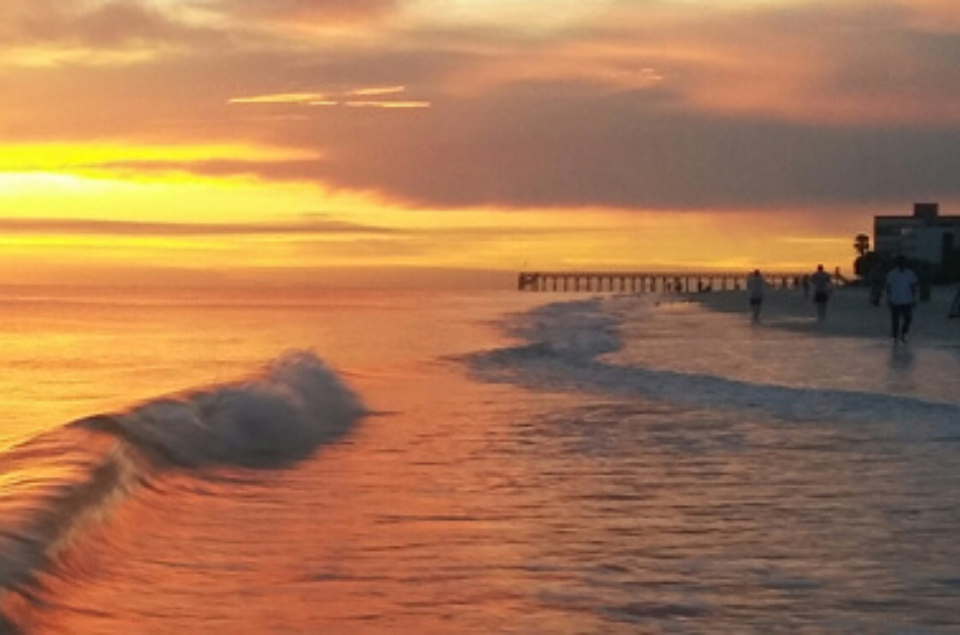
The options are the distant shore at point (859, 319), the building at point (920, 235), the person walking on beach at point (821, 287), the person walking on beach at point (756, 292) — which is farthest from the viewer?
the building at point (920, 235)

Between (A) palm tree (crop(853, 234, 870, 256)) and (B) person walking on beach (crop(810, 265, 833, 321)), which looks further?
(A) palm tree (crop(853, 234, 870, 256))

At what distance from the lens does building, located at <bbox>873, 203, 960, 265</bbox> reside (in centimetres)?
12044

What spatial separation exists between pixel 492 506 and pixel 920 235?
118357 millimetres

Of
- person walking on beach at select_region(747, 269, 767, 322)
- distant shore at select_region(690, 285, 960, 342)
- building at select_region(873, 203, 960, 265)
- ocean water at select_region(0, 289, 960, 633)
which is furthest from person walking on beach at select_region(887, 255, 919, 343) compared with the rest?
building at select_region(873, 203, 960, 265)

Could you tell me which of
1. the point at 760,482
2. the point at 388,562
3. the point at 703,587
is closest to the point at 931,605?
the point at 703,587

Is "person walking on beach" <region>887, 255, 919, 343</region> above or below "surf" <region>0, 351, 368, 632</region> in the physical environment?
above

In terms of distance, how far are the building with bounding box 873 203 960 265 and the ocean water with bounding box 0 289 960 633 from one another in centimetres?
8145

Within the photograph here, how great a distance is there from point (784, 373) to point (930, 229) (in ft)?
346

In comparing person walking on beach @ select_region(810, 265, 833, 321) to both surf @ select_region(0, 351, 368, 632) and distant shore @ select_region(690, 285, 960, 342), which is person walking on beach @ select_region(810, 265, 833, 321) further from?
surf @ select_region(0, 351, 368, 632)

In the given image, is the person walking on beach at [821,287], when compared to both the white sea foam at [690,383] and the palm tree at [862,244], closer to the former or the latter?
the white sea foam at [690,383]

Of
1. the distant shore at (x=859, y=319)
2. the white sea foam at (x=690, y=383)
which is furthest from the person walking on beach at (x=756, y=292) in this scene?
the white sea foam at (x=690, y=383)

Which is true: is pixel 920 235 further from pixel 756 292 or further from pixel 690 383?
pixel 690 383

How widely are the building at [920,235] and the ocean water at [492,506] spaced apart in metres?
81.5

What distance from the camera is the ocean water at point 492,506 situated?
8266mm
